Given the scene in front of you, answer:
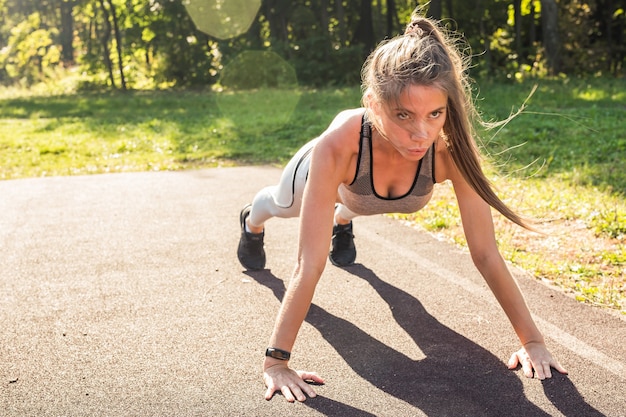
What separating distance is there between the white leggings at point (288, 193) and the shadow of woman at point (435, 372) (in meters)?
0.63

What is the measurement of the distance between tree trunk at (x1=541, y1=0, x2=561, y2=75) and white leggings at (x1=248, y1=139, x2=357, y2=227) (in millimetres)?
17819

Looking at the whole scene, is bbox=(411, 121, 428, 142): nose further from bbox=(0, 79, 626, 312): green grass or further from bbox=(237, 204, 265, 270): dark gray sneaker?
bbox=(237, 204, 265, 270): dark gray sneaker

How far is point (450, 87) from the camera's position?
302 cm

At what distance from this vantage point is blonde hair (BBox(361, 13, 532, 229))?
296cm

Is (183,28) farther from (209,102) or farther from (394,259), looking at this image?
(394,259)

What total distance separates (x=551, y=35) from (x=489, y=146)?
12.1 m

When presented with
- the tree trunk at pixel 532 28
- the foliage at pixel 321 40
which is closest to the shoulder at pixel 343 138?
the foliage at pixel 321 40

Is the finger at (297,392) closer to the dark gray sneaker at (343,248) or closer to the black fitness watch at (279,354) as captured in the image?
A: the black fitness watch at (279,354)

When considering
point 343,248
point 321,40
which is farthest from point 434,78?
point 321,40

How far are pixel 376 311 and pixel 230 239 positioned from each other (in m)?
2.14

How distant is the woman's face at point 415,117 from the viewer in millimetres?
2941

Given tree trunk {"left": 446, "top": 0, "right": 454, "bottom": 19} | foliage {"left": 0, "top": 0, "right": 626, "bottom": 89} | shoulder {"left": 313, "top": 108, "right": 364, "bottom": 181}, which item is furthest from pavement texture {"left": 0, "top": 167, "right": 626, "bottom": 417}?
tree trunk {"left": 446, "top": 0, "right": 454, "bottom": 19}

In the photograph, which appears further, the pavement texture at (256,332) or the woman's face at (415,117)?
the pavement texture at (256,332)

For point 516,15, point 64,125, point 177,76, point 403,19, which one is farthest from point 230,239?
point 403,19
